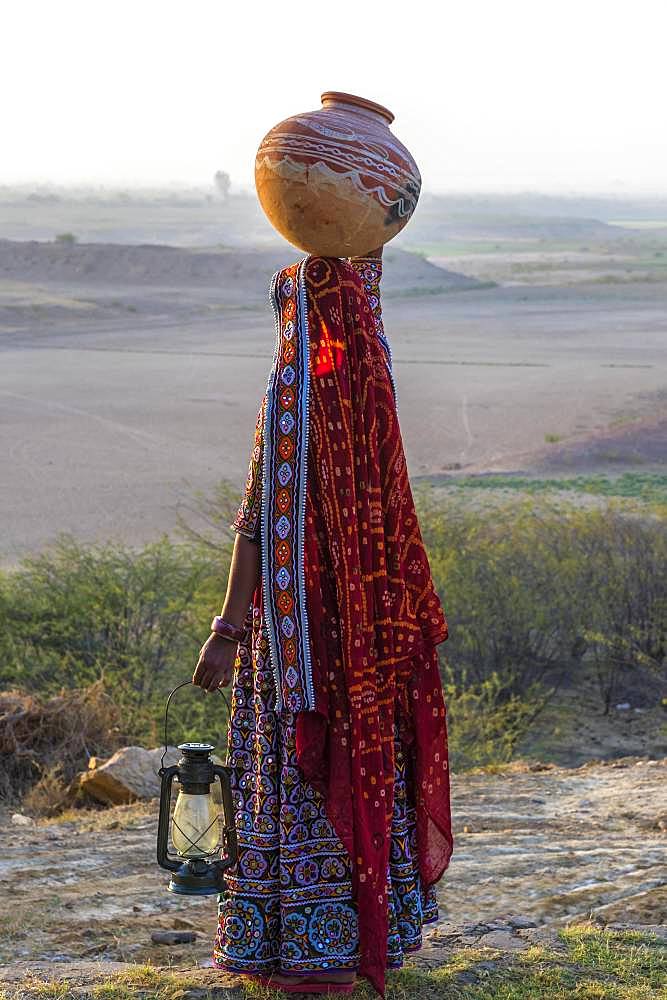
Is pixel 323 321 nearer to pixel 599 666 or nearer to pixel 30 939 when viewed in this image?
pixel 30 939

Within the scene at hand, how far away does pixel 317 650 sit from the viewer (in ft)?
9.75

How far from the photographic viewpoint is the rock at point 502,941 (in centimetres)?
361

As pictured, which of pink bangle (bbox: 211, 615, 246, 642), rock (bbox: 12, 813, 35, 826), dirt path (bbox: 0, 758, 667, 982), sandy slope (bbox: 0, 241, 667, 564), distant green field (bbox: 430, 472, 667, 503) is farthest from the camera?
sandy slope (bbox: 0, 241, 667, 564)

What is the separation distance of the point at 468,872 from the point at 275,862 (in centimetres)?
164

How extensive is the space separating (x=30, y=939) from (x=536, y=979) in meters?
1.45

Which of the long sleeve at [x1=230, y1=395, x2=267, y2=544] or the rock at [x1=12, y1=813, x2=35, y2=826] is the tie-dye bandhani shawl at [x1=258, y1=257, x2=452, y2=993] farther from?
the rock at [x1=12, y1=813, x2=35, y2=826]


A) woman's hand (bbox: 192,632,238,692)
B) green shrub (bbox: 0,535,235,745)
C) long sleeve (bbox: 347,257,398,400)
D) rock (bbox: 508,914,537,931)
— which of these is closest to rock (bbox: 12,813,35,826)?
green shrub (bbox: 0,535,235,745)

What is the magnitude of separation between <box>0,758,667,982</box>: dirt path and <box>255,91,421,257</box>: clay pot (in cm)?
188

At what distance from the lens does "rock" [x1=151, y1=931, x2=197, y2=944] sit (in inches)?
146

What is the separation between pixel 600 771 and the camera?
6.39 metres

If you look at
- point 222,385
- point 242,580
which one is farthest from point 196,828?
point 222,385

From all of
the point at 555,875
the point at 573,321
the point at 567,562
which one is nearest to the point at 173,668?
the point at 567,562

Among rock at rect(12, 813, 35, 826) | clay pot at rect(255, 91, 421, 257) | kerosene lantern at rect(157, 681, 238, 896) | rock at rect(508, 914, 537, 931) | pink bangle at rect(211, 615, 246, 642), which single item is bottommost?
rock at rect(12, 813, 35, 826)

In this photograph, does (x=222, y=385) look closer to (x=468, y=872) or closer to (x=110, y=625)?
(x=110, y=625)
